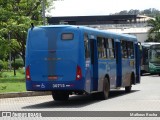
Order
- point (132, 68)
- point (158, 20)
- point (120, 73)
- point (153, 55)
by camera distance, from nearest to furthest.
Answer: point (120, 73) < point (132, 68) < point (153, 55) < point (158, 20)

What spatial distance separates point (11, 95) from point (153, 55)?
30.1 metres

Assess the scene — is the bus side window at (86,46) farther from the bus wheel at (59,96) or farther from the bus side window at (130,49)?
the bus side window at (130,49)

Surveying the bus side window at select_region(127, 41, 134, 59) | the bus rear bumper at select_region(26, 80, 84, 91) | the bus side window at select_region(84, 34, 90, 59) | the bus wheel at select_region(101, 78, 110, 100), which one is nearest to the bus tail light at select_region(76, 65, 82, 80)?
the bus rear bumper at select_region(26, 80, 84, 91)

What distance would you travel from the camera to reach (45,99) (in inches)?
895

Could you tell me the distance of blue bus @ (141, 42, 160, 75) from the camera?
50875 mm

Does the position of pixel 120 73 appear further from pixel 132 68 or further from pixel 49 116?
pixel 49 116

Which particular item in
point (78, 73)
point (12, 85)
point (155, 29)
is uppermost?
point (78, 73)

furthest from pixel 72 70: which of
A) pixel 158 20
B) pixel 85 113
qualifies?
pixel 158 20

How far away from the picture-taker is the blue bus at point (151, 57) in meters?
50.9

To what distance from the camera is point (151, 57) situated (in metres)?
51.2

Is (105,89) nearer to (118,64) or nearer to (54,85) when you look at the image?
(118,64)

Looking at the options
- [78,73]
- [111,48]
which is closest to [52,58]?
[78,73]

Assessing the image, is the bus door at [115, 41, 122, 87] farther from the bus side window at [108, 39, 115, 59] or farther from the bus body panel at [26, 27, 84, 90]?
the bus body panel at [26, 27, 84, 90]

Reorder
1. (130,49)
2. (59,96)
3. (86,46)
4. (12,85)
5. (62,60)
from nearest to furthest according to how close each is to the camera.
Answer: (62,60) < (86,46) < (59,96) < (130,49) < (12,85)
